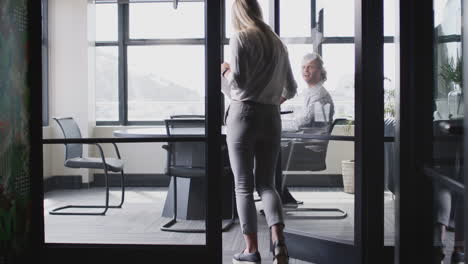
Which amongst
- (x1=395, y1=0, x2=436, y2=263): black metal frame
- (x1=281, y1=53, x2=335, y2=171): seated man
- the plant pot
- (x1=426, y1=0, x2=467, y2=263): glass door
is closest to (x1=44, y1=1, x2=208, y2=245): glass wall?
(x1=281, y1=53, x2=335, y2=171): seated man

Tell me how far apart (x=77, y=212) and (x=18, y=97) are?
38.3 inches

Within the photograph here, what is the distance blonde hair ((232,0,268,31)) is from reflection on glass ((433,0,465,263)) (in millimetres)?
723

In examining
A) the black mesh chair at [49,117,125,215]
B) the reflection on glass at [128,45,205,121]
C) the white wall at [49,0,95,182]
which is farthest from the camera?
the white wall at [49,0,95,182]

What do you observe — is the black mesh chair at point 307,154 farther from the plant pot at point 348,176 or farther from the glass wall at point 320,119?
the plant pot at point 348,176

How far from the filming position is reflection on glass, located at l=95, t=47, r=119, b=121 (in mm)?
3531

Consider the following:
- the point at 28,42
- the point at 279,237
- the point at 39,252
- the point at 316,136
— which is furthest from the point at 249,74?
the point at 39,252

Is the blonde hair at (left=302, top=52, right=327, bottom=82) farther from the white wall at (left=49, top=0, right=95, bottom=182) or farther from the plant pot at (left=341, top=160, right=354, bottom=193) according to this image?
the white wall at (left=49, top=0, right=95, bottom=182)

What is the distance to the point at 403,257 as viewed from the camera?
4.15ft

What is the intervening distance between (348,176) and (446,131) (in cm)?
78

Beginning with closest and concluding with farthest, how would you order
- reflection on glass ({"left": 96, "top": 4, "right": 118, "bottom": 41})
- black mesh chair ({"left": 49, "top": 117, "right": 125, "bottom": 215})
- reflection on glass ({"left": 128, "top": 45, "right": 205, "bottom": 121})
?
reflection on glass ({"left": 128, "top": 45, "right": 205, "bottom": 121}) < black mesh chair ({"left": 49, "top": 117, "right": 125, "bottom": 215}) < reflection on glass ({"left": 96, "top": 4, "right": 118, "bottom": 41})

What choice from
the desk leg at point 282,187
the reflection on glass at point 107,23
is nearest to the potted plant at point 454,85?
the desk leg at point 282,187

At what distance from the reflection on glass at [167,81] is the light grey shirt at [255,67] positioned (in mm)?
109

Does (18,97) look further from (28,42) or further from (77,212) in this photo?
(77,212)

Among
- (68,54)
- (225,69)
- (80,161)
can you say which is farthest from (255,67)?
(68,54)
